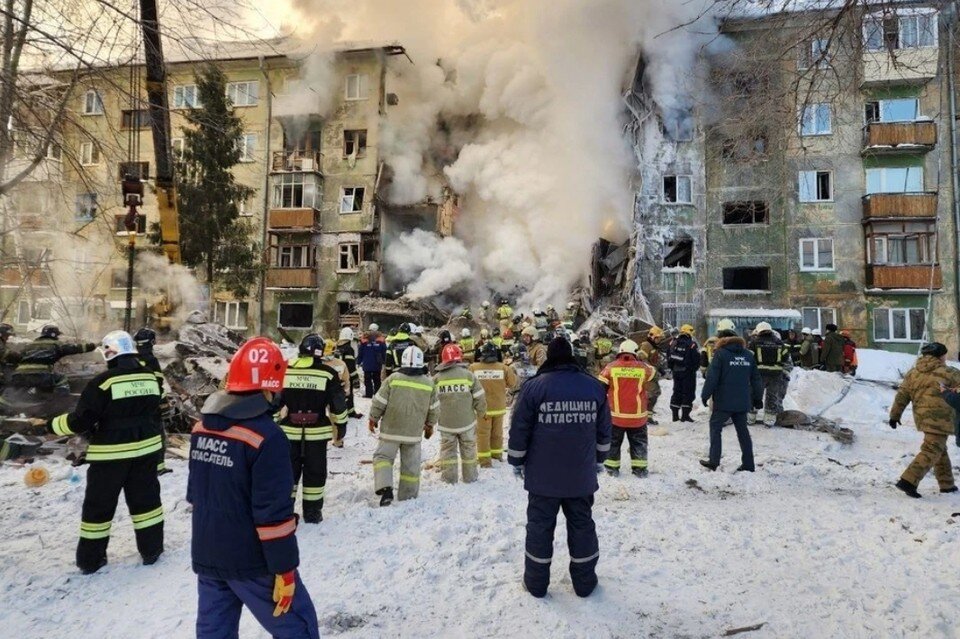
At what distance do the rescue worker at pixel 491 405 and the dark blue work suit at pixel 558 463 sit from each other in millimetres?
3608

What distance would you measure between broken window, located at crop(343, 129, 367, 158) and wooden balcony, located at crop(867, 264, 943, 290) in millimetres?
23811

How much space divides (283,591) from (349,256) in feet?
86.0

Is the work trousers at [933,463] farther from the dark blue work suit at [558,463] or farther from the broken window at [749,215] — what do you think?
the broken window at [749,215]

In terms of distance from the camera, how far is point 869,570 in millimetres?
4230

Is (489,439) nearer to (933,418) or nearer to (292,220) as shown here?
(933,418)

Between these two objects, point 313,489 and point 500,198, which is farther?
point 500,198

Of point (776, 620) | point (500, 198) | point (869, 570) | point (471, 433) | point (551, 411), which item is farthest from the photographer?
point (500, 198)

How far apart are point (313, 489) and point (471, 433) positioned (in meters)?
2.05

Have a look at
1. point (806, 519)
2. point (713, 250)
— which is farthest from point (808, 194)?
point (806, 519)

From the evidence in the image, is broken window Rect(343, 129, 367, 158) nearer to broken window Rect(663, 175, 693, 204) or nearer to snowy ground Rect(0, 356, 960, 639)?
broken window Rect(663, 175, 693, 204)

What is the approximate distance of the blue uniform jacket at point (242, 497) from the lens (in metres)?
2.65

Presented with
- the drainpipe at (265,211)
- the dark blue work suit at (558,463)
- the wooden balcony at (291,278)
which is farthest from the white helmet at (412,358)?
the drainpipe at (265,211)

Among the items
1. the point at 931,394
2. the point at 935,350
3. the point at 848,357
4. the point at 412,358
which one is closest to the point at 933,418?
the point at 931,394

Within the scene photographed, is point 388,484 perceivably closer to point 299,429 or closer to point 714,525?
point 299,429
